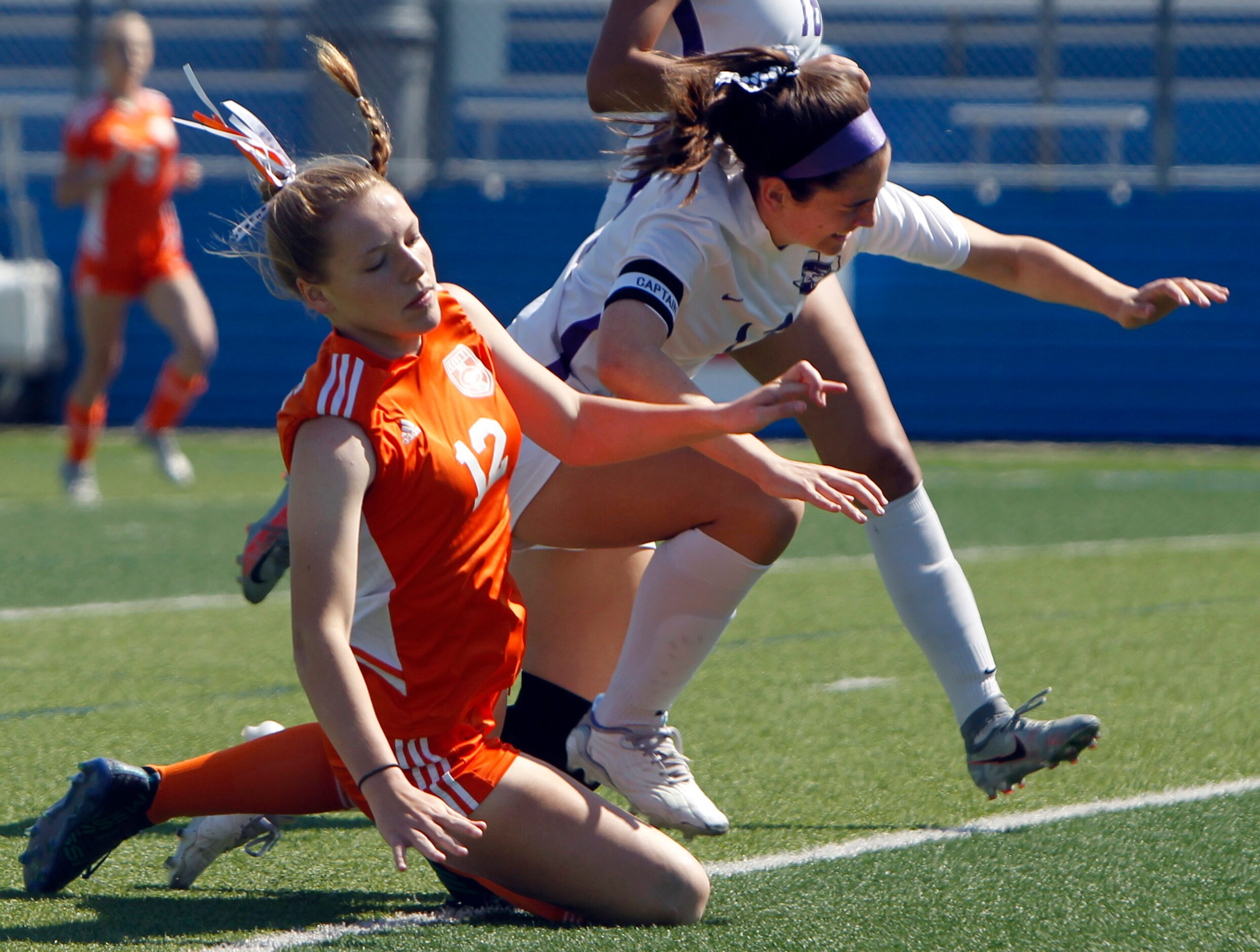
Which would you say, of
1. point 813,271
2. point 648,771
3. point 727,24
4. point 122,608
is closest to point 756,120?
Result: point 813,271

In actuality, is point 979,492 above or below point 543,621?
below

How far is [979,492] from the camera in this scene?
8.84m

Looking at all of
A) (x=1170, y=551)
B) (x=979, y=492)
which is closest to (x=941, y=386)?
(x=979, y=492)

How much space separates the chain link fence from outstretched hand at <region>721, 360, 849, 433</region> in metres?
9.30

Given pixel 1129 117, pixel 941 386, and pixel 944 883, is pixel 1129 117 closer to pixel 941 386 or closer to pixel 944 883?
pixel 941 386

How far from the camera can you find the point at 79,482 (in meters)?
8.31

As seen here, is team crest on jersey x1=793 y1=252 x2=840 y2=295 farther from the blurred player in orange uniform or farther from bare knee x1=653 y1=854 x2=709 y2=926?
the blurred player in orange uniform

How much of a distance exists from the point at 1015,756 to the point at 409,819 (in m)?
1.27

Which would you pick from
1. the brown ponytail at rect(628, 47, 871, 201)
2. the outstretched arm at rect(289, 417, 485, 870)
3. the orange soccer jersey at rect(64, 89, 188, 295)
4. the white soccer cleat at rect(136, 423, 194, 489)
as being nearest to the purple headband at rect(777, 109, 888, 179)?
the brown ponytail at rect(628, 47, 871, 201)

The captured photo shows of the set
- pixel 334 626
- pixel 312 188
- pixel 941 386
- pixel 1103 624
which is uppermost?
pixel 312 188

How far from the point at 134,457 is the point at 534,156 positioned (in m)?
6.23

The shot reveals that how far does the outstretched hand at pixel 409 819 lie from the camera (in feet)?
7.19

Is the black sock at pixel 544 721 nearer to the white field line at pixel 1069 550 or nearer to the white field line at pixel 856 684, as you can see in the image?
the white field line at pixel 856 684

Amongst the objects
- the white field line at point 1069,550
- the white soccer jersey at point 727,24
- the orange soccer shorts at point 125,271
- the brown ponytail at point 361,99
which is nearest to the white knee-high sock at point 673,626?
the brown ponytail at point 361,99
